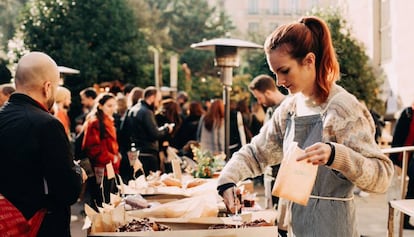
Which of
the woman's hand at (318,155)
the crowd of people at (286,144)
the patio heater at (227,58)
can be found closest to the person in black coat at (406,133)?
the patio heater at (227,58)

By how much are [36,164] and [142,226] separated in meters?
0.56

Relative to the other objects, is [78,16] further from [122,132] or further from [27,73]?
[27,73]

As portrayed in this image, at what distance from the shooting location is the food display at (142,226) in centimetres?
259

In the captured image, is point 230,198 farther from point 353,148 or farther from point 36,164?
point 36,164

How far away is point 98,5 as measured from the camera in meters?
17.7

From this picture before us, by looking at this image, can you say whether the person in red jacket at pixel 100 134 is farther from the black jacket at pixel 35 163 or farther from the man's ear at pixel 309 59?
the man's ear at pixel 309 59

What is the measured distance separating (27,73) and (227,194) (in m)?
1.16

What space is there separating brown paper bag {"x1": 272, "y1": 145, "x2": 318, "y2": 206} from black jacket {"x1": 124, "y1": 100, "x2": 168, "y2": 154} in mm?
5937

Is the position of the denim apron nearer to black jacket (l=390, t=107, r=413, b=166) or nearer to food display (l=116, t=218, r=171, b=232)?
food display (l=116, t=218, r=171, b=232)

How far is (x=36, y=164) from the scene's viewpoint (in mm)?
2744

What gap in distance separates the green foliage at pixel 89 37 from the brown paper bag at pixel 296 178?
49.8ft

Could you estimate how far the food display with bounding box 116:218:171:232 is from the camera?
8.49ft

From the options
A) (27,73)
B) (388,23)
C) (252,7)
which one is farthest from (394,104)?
(252,7)

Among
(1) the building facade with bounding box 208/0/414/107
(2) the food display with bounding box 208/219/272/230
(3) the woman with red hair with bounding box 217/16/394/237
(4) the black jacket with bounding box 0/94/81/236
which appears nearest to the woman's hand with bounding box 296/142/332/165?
(3) the woman with red hair with bounding box 217/16/394/237
